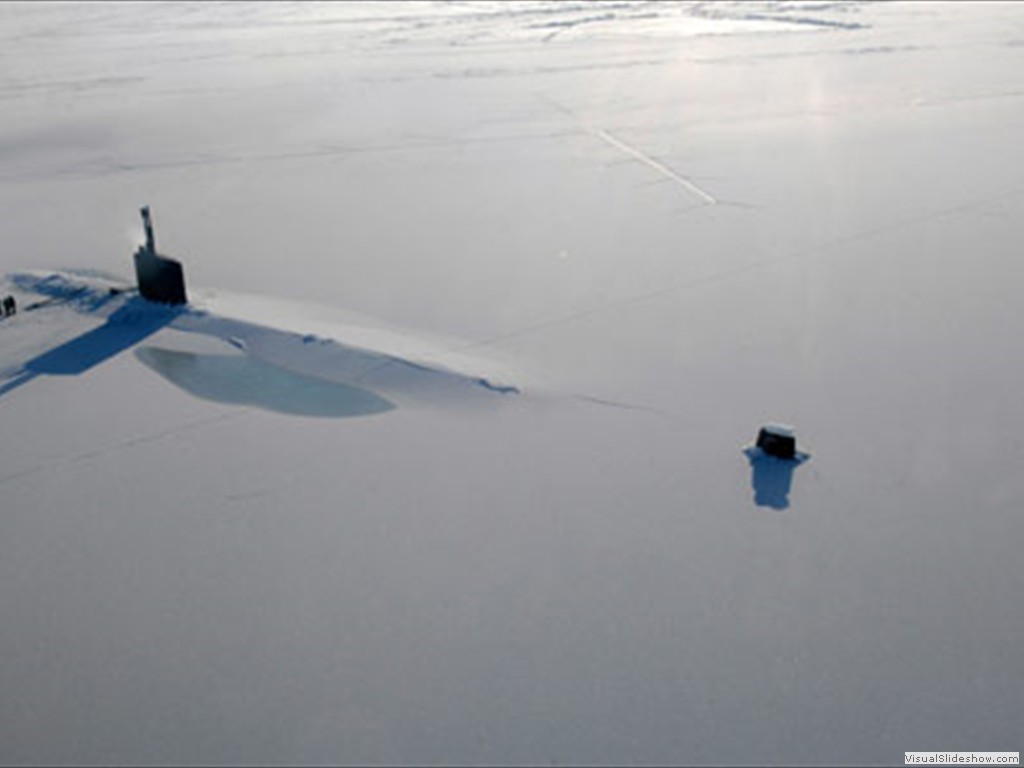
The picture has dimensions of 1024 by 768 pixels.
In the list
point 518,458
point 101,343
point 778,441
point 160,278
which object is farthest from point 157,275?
point 778,441

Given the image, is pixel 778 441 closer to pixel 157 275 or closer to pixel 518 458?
pixel 518 458

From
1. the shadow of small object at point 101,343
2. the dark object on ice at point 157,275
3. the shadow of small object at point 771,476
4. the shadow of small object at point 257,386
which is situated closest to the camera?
the shadow of small object at point 771,476

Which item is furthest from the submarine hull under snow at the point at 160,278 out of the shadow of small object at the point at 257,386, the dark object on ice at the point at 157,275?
the shadow of small object at the point at 257,386

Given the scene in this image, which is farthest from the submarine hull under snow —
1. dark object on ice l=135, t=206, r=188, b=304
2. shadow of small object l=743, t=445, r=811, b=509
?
shadow of small object l=743, t=445, r=811, b=509

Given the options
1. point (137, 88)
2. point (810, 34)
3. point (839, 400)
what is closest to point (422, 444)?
point (839, 400)

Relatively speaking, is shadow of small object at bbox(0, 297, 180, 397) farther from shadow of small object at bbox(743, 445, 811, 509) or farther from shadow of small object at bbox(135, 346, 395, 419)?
shadow of small object at bbox(743, 445, 811, 509)

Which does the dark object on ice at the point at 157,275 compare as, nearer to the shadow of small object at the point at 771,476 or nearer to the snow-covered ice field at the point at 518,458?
the snow-covered ice field at the point at 518,458
